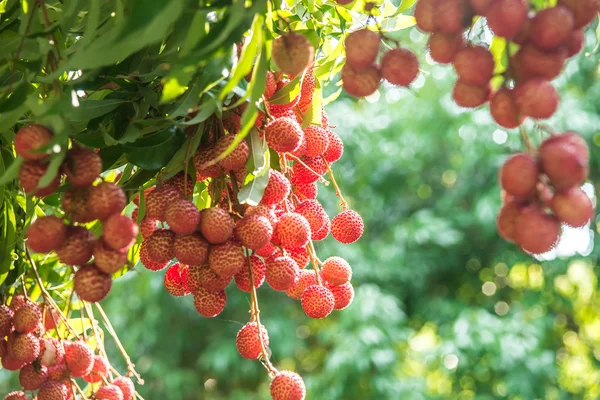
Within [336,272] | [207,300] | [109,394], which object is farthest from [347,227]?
[109,394]

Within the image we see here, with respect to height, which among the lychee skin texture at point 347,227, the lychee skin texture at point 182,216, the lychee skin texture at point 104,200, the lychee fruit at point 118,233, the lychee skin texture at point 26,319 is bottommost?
the lychee skin texture at point 26,319

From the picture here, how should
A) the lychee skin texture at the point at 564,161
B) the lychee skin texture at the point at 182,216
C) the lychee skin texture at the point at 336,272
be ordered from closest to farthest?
the lychee skin texture at the point at 564,161 < the lychee skin texture at the point at 182,216 < the lychee skin texture at the point at 336,272

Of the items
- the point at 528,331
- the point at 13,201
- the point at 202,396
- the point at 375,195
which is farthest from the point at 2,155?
the point at 202,396

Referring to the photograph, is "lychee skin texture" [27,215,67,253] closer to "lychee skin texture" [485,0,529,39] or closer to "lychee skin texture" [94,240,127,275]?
"lychee skin texture" [94,240,127,275]

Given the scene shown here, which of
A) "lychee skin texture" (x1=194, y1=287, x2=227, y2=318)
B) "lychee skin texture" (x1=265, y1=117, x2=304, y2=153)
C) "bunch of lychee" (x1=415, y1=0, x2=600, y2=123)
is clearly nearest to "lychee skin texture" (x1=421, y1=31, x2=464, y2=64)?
"bunch of lychee" (x1=415, y1=0, x2=600, y2=123)

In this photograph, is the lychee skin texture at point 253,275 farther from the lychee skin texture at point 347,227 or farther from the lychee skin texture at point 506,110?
the lychee skin texture at point 506,110

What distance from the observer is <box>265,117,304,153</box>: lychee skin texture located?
526 mm

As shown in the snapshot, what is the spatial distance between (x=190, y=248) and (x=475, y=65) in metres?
0.23

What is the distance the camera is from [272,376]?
1.85 ft

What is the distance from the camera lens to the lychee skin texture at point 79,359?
2.15 ft

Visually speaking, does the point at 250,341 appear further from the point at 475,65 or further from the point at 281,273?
the point at 475,65

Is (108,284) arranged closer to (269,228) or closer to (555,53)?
(269,228)

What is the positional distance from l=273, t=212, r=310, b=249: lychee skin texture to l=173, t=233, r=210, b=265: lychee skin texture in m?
0.06

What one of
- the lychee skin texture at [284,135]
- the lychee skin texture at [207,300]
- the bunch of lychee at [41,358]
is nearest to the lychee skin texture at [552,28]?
the lychee skin texture at [284,135]
